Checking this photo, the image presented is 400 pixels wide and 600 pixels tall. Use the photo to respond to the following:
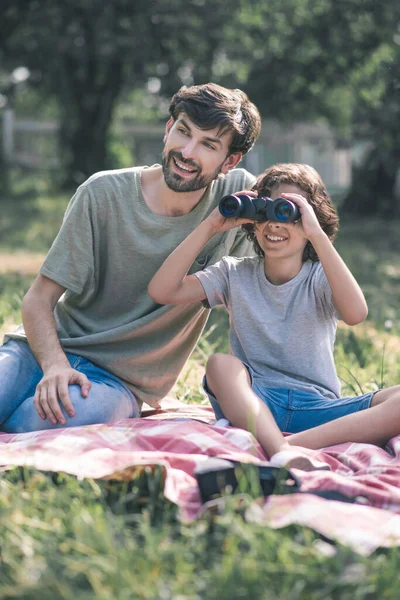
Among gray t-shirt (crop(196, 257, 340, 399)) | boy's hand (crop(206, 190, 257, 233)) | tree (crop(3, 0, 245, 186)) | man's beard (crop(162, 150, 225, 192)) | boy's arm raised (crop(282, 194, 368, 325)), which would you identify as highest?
tree (crop(3, 0, 245, 186))

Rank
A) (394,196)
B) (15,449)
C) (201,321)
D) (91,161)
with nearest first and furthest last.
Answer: (15,449), (201,321), (394,196), (91,161)

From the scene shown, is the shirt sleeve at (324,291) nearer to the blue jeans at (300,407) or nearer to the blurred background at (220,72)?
the blue jeans at (300,407)

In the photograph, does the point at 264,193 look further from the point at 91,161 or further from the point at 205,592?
the point at 91,161

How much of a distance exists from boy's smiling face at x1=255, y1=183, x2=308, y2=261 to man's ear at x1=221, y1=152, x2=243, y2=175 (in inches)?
9.7

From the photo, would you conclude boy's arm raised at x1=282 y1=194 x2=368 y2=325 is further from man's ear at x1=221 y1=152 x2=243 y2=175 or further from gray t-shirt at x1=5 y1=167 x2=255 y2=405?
gray t-shirt at x1=5 y1=167 x2=255 y2=405

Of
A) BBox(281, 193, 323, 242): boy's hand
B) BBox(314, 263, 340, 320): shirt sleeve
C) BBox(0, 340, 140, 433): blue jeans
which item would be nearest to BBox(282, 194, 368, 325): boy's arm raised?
BBox(281, 193, 323, 242): boy's hand

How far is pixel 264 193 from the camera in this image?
3.82 metres

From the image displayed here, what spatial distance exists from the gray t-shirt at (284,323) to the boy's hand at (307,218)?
0.26m

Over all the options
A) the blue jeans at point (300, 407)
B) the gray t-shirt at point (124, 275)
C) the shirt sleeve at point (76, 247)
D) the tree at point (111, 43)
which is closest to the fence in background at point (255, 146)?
the tree at point (111, 43)

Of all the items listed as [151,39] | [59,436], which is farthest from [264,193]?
[151,39]

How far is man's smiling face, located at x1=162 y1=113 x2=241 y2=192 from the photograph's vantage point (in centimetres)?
376

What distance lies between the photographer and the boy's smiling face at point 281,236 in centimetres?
367

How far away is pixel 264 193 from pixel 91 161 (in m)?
16.7

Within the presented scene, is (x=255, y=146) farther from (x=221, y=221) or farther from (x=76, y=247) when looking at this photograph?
(x=221, y=221)
